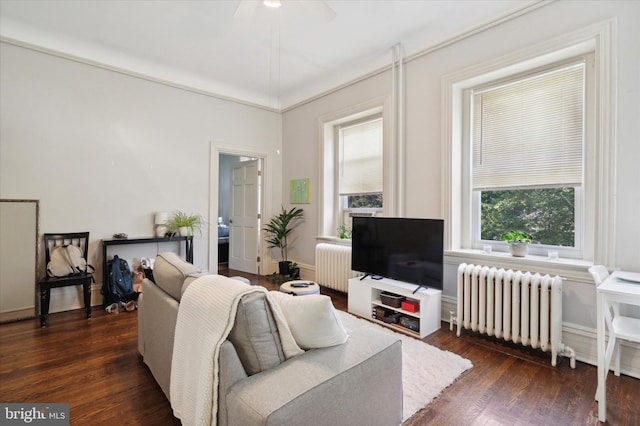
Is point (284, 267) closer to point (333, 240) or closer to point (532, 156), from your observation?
point (333, 240)

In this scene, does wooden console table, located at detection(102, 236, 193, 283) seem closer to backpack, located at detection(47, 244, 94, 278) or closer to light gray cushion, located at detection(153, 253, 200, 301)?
backpack, located at detection(47, 244, 94, 278)

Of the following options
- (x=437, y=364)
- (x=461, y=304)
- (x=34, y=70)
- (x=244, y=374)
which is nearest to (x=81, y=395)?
(x=244, y=374)

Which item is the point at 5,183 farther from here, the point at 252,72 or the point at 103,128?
the point at 252,72

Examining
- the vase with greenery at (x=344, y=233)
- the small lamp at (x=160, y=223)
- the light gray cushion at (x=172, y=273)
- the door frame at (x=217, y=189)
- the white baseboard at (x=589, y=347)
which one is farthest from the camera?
the door frame at (x=217, y=189)

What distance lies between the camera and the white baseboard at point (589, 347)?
2139 millimetres

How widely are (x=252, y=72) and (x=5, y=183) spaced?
3.10 meters

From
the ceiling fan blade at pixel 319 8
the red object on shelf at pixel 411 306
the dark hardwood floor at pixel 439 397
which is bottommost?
the dark hardwood floor at pixel 439 397

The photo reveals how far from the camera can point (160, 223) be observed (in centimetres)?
406

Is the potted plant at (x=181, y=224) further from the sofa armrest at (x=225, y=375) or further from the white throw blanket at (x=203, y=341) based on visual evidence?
the sofa armrest at (x=225, y=375)

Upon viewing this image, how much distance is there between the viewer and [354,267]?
3564 millimetres

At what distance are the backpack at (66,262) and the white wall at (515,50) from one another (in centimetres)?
362

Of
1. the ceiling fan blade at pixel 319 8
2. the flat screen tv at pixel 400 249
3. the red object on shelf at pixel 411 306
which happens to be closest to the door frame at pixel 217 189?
the flat screen tv at pixel 400 249

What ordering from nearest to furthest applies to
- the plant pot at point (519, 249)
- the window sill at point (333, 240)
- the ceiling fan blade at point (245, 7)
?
the ceiling fan blade at point (245, 7), the plant pot at point (519, 249), the window sill at point (333, 240)

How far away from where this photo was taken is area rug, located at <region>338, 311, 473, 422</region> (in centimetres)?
188
